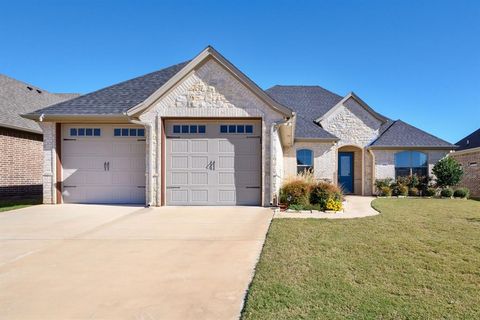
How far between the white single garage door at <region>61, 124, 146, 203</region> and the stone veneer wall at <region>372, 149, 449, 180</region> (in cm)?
1344

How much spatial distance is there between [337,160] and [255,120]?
890cm

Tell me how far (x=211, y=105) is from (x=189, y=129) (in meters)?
1.27

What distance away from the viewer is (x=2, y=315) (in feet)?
9.64

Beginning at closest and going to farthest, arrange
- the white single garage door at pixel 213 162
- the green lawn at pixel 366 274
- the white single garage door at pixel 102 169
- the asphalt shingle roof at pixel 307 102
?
the green lawn at pixel 366 274
the white single garage door at pixel 213 162
the white single garage door at pixel 102 169
the asphalt shingle roof at pixel 307 102

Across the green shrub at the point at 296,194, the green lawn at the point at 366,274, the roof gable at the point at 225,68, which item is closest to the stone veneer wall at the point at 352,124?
the green shrub at the point at 296,194

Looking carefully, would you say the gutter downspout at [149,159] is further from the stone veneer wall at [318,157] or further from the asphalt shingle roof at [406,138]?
the asphalt shingle roof at [406,138]

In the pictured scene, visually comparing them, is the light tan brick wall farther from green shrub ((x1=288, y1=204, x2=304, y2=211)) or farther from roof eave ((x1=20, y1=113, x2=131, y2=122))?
green shrub ((x1=288, y1=204, x2=304, y2=211))

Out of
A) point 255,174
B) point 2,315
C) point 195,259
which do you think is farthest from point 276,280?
point 255,174

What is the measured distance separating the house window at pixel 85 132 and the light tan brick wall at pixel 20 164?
4832 millimetres

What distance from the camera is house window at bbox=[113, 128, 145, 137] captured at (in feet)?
36.1

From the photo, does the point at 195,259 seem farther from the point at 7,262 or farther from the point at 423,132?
the point at 423,132

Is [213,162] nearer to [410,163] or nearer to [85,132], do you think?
[85,132]

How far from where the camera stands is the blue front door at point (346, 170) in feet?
57.6

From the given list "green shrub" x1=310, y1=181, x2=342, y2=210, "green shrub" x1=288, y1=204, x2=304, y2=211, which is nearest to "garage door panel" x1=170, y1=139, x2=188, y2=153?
"green shrub" x1=288, y1=204, x2=304, y2=211
